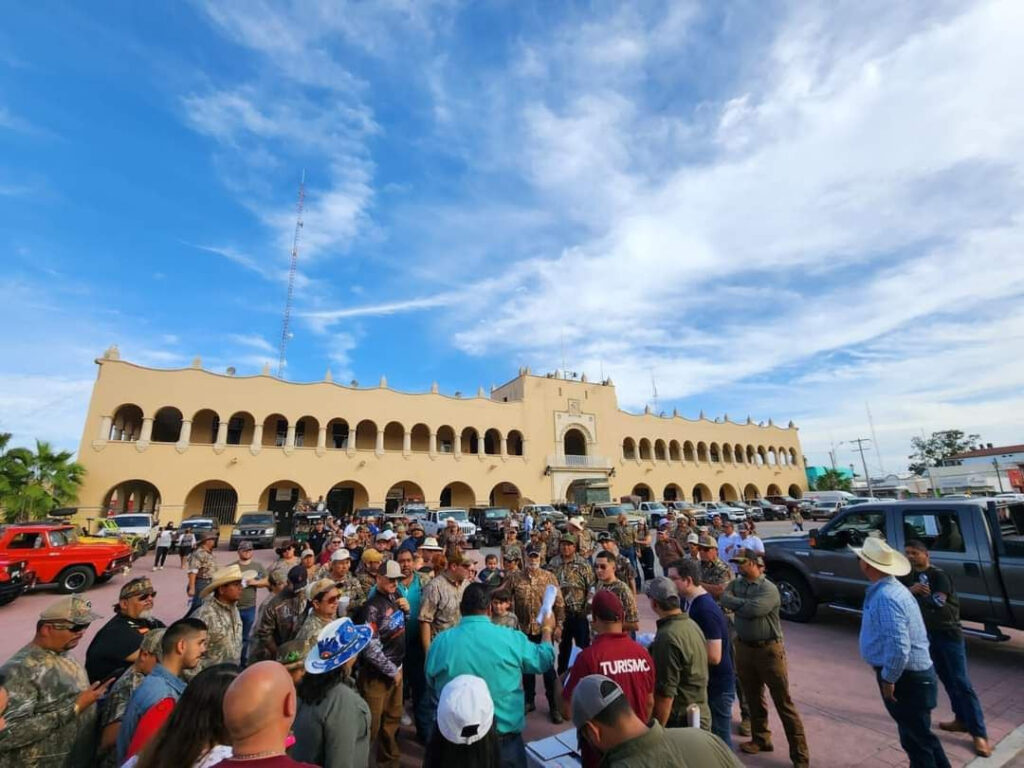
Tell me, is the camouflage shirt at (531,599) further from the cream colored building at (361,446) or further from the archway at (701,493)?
the archway at (701,493)

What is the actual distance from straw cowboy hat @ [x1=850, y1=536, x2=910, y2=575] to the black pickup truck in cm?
310

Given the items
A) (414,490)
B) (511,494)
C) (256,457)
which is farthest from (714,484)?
(256,457)

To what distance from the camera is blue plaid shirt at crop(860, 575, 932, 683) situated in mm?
3150

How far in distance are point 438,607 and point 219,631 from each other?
1.79 metres

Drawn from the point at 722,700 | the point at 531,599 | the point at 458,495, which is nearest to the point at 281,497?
the point at 458,495

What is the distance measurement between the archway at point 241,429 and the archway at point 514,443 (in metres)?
16.0

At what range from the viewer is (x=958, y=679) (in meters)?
3.89

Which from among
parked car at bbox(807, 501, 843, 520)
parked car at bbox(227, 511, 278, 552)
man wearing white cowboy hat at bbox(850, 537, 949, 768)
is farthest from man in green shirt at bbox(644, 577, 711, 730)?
parked car at bbox(807, 501, 843, 520)

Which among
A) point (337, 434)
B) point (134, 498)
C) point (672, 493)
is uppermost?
point (337, 434)

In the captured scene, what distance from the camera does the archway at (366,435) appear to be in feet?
93.8

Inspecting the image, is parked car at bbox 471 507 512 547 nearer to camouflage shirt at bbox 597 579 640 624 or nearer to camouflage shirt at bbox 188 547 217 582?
camouflage shirt at bbox 188 547 217 582

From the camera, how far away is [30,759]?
2.38 m

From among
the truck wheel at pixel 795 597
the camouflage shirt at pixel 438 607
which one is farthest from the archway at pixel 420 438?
the camouflage shirt at pixel 438 607

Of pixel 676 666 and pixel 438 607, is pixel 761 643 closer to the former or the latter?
pixel 676 666
